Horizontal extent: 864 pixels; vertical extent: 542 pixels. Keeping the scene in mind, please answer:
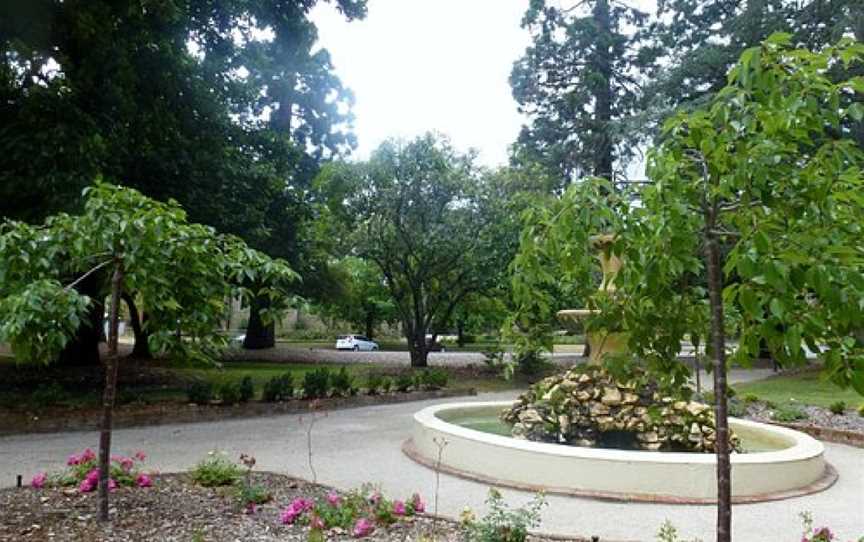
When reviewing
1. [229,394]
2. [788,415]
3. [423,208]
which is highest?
[423,208]

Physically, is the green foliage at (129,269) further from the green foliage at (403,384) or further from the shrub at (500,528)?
the green foliage at (403,384)

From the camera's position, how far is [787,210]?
2793mm

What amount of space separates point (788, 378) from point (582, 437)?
649 inches

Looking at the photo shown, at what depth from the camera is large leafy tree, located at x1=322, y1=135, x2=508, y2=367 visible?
61.3ft

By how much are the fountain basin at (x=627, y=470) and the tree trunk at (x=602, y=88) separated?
2068 centimetres

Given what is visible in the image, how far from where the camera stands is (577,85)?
2850 centimetres

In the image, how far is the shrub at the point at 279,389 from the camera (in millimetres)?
12305

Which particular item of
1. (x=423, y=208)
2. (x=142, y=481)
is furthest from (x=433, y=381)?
(x=142, y=481)

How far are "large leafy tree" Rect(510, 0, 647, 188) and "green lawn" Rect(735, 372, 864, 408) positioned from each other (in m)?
9.98

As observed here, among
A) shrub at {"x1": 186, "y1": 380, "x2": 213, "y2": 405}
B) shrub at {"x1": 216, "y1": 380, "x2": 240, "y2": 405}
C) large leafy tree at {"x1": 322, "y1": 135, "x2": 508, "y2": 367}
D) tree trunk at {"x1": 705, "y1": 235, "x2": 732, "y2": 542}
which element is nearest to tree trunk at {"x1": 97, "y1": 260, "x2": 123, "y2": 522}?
tree trunk at {"x1": 705, "y1": 235, "x2": 732, "y2": 542}

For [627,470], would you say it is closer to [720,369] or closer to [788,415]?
[720,369]

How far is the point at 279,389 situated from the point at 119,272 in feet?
25.4

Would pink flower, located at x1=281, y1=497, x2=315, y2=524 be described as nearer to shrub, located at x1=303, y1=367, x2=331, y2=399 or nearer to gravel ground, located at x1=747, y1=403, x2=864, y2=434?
shrub, located at x1=303, y1=367, x2=331, y2=399

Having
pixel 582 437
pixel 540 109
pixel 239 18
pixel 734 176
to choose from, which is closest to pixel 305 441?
pixel 582 437
